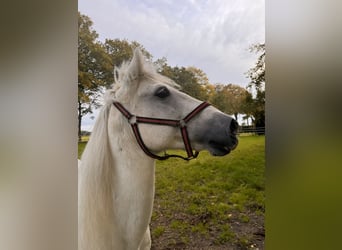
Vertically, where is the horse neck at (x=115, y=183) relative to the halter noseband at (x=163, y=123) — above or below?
below

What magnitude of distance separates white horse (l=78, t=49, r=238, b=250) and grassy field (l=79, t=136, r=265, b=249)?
0.10m

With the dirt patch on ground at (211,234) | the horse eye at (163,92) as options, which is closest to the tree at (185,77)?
the horse eye at (163,92)

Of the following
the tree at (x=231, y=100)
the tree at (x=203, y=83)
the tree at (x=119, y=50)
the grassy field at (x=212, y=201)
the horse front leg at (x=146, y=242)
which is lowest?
the horse front leg at (x=146, y=242)

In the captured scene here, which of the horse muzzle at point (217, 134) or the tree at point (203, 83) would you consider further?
the tree at point (203, 83)

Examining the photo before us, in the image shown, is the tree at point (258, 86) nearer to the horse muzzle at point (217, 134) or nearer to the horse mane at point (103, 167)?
the horse muzzle at point (217, 134)

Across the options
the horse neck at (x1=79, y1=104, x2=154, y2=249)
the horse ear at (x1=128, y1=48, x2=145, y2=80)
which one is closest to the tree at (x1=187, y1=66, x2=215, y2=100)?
the horse ear at (x1=128, y1=48, x2=145, y2=80)

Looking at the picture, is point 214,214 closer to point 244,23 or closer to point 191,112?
point 191,112

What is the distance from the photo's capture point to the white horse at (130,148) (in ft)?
2.97

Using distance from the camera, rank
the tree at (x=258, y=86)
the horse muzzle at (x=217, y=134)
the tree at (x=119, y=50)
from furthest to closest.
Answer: the tree at (x=119, y=50), the tree at (x=258, y=86), the horse muzzle at (x=217, y=134)

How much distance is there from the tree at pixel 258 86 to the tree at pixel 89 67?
0.64 metres

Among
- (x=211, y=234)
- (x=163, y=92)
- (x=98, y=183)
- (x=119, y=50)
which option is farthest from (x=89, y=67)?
(x=211, y=234)
